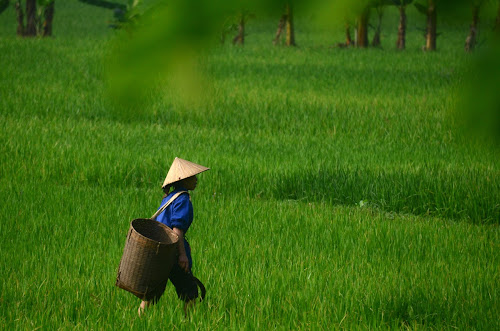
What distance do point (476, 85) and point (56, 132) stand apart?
8663mm

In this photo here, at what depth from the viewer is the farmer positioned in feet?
10.2

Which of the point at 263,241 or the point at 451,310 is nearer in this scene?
the point at 451,310

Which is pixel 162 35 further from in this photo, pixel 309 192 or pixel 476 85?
pixel 309 192

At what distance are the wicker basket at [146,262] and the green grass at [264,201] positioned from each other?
0.61ft

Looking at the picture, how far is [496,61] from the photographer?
0.70m

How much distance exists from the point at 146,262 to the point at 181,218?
0.28 meters

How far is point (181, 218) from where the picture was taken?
310 centimetres

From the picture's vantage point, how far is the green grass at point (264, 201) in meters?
3.33

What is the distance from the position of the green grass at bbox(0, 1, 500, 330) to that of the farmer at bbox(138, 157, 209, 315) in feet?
0.42

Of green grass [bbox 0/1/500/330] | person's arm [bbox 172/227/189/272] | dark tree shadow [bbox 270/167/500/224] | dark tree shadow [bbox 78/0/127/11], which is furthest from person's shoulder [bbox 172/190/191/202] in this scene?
dark tree shadow [bbox 270/167/500/224]

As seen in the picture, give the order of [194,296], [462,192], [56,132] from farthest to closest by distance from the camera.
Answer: [56,132] < [462,192] < [194,296]

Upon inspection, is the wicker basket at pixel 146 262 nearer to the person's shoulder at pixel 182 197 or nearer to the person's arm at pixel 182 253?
the person's arm at pixel 182 253

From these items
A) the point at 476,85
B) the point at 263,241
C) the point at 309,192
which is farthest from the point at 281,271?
the point at 476,85

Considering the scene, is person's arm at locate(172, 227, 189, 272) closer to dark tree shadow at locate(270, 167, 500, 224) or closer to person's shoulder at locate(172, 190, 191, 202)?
person's shoulder at locate(172, 190, 191, 202)
